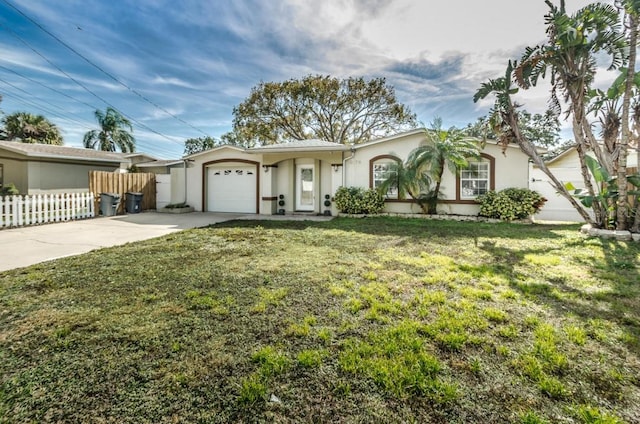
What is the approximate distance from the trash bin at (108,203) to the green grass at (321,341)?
828cm

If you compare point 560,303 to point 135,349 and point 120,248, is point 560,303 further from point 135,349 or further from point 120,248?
point 120,248

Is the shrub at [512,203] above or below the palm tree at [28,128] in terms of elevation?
below

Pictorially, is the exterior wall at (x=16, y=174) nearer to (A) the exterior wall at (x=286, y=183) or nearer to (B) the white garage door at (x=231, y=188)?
(B) the white garage door at (x=231, y=188)

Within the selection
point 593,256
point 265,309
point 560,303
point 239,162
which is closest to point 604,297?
point 560,303

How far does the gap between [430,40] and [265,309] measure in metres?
11.6

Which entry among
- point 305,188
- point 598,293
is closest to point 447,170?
point 305,188

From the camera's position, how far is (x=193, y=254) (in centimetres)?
579

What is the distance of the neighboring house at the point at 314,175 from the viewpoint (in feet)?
37.2

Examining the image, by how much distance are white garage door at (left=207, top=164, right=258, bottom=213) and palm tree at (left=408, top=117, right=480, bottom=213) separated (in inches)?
290

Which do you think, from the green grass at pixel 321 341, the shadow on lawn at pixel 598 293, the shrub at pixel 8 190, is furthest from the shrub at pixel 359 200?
the shrub at pixel 8 190

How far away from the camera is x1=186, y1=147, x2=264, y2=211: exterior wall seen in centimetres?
1387

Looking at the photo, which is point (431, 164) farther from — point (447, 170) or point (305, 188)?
point (305, 188)

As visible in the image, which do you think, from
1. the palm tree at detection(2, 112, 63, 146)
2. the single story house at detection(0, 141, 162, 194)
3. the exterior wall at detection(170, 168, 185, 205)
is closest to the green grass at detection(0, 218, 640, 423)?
the exterior wall at detection(170, 168, 185, 205)

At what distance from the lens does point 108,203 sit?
12.0 m
